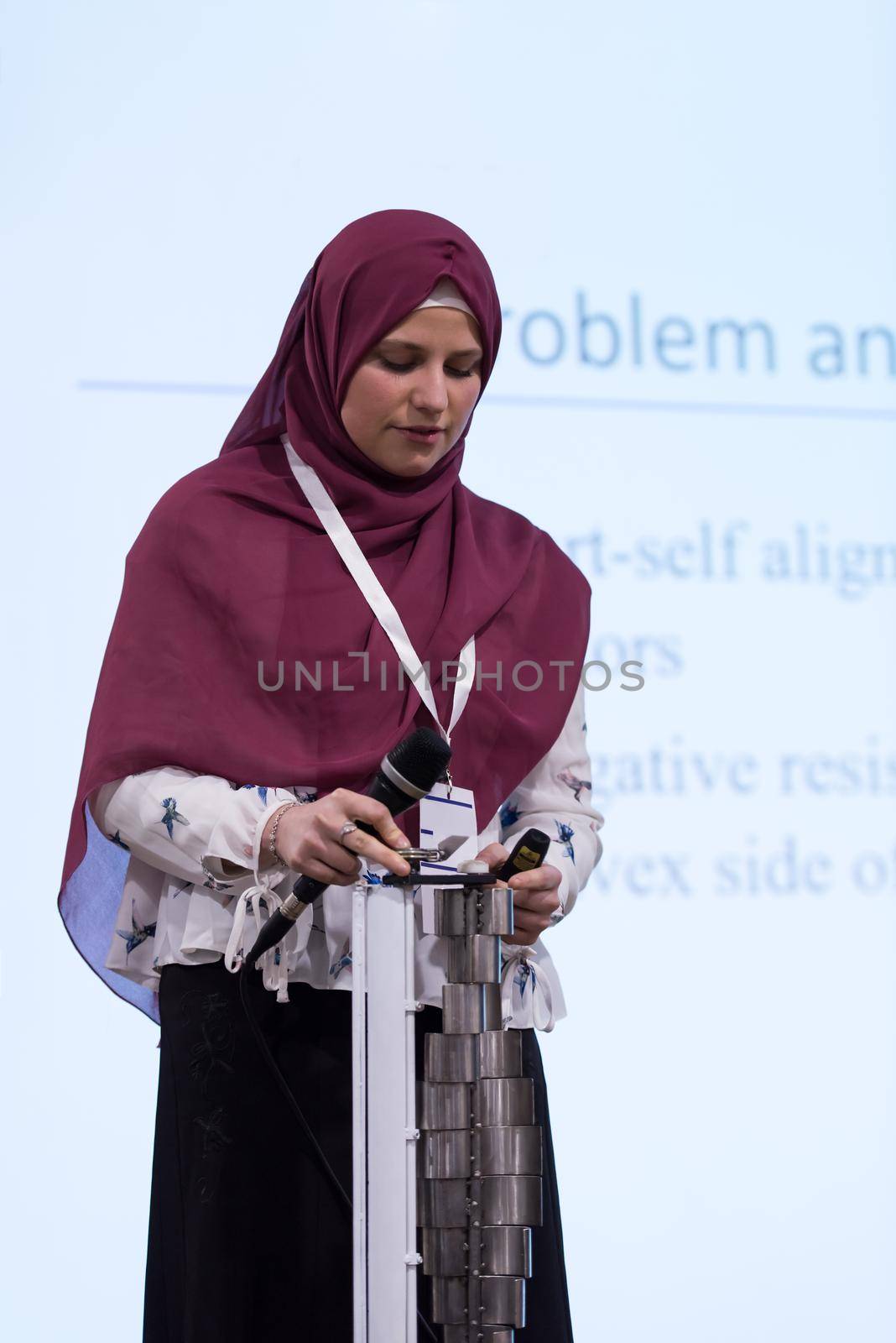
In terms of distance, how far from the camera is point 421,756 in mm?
1142

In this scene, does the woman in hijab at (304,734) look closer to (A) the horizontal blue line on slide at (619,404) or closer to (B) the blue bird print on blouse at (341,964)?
(B) the blue bird print on blouse at (341,964)

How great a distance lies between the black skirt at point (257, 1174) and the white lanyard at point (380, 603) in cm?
27

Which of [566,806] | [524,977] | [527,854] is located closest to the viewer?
[527,854]

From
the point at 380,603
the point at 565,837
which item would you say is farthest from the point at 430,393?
the point at 565,837

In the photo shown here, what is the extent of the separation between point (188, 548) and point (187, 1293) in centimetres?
63

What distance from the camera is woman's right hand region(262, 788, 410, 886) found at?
1.15m

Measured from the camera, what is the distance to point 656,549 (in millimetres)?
2531

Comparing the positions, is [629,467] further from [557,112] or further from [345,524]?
[345,524]

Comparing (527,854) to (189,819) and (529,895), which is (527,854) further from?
(189,819)

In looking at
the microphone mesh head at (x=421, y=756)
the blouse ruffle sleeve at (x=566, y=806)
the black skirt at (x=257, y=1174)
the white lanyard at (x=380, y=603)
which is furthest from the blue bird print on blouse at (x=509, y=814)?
the microphone mesh head at (x=421, y=756)

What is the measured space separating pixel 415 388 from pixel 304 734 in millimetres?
323

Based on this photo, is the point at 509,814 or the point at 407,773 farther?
the point at 509,814

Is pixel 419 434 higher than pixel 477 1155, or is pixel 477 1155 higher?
pixel 419 434

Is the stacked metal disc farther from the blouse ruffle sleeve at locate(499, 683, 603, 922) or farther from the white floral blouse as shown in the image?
the blouse ruffle sleeve at locate(499, 683, 603, 922)
